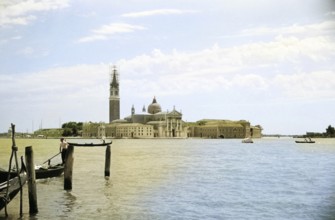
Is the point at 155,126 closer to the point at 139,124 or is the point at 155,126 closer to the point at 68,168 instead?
the point at 139,124

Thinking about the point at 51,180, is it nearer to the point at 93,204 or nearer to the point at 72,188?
the point at 72,188

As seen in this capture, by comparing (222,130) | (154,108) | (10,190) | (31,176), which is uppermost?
(154,108)

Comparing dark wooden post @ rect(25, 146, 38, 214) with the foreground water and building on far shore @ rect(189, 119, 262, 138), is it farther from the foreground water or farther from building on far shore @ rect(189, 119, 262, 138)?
building on far shore @ rect(189, 119, 262, 138)

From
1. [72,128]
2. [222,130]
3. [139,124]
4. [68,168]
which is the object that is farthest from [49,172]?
[72,128]

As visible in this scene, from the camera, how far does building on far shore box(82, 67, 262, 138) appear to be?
99500mm

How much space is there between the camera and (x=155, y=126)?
99875 mm

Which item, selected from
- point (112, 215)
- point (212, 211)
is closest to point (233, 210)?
point (212, 211)

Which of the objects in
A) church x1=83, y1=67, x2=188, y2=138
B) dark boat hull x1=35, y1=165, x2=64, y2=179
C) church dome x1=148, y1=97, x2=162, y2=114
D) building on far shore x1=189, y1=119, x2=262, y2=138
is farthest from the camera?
building on far shore x1=189, y1=119, x2=262, y2=138

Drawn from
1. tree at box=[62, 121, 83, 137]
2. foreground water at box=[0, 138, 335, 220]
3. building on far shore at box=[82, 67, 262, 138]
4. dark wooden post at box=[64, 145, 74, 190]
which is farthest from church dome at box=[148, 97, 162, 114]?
dark wooden post at box=[64, 145, 74, 190]

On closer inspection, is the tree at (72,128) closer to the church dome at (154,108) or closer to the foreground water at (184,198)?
the church dome at (154,108)

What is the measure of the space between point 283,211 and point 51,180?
710cm

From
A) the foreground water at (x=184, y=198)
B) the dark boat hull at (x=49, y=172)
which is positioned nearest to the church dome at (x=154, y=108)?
the foreground water at (x=184, y=198)

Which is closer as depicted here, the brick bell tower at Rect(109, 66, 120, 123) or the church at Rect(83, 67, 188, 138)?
the church at Rect(83, 67, 188, 138)

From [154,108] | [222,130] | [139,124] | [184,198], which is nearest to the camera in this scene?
[184,198]
